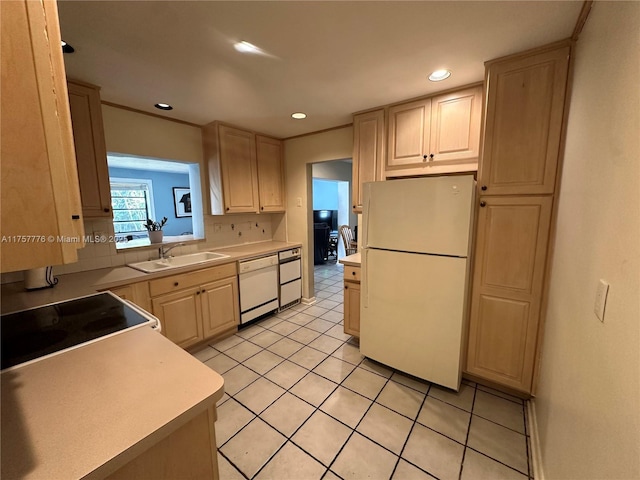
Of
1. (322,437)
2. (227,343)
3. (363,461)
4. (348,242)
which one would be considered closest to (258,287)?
(227,343)

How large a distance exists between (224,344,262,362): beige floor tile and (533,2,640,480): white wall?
216 cm

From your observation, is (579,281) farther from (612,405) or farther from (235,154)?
(235,154)

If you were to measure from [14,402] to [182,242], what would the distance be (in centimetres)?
228

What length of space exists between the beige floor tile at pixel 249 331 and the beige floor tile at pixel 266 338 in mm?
65

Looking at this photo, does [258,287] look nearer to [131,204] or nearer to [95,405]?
[95,405]

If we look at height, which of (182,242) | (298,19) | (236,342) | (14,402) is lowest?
(236,342)

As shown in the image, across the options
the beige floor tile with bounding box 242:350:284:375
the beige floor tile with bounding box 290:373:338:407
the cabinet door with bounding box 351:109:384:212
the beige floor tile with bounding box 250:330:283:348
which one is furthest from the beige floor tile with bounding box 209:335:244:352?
the cabinet door with bounding box 351:109:384:212

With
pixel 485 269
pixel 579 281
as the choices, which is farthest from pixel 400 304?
pixel 579 281

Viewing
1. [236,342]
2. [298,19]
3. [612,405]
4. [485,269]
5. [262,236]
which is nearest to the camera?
[612,405]

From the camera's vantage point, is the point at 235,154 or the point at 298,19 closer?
the point at 298,19

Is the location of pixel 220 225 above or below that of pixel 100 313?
above

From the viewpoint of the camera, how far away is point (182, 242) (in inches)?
113

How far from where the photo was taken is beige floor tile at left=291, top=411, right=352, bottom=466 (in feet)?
4.96

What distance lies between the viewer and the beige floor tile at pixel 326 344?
2.59m
